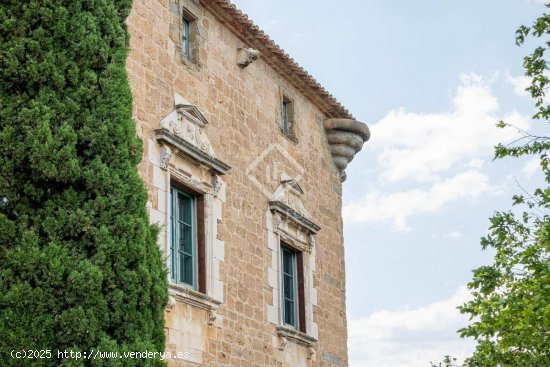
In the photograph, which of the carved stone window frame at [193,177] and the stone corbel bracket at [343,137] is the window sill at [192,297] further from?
the stone corbel bracket at [343,137]

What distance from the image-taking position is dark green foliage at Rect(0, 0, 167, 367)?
26.8ft

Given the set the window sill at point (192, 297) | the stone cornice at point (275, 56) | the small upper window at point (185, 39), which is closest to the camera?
the window sill at point (192, 297)

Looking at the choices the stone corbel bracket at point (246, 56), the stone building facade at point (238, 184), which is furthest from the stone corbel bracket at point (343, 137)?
the stone corbel bracket at point (246, 56)

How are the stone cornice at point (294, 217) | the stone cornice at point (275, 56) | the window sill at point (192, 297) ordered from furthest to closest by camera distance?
the stone cornice at point (294, 217) → the stone cornice at point (275, 56) → the window sill at point (192, 297)

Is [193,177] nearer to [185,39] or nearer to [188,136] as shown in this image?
[188,136]

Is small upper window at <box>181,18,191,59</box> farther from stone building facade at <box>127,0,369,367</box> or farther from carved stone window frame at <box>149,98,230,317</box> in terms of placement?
carved stone window frame at <box>149,98,230,317</box>

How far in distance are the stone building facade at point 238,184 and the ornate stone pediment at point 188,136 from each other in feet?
0.06

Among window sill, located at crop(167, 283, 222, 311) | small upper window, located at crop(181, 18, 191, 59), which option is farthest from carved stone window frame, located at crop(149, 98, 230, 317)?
small upper window, located at crop(181, 18, 191, 59)

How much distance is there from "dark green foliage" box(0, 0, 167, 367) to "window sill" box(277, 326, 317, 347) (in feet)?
15.2

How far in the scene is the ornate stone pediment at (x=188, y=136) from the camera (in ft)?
37.8

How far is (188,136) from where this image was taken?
39.6ft

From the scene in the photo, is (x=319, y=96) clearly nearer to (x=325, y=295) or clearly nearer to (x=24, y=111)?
(x=325, y=295)

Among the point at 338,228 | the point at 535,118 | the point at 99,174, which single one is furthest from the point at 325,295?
the point at 99,174

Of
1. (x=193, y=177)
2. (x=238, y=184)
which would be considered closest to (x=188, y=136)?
(x=193, y=177)
